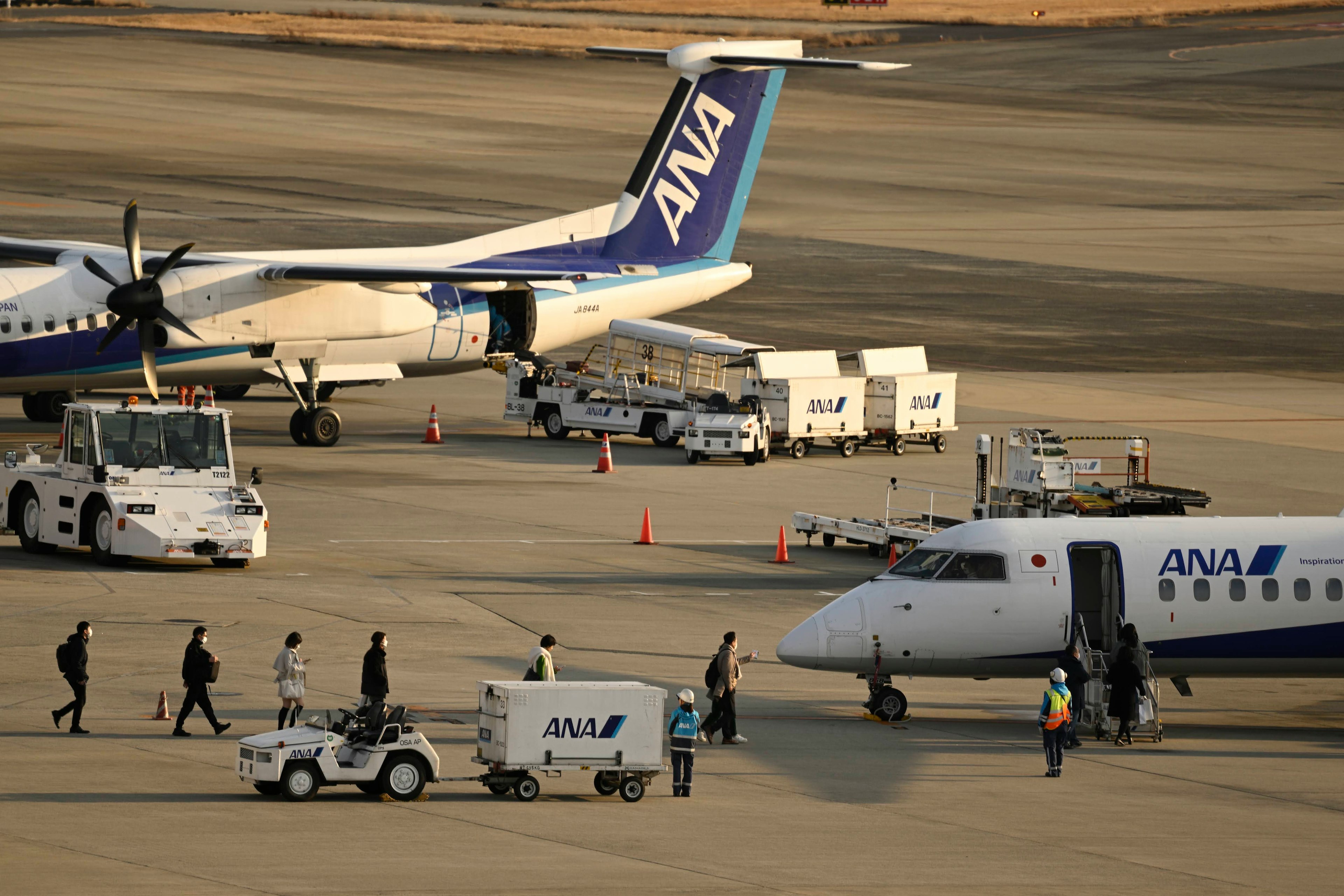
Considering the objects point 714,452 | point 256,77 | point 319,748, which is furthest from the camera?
point 256,77

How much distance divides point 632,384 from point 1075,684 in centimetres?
→ 2341

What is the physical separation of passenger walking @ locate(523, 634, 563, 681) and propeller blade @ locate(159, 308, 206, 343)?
62.8 feet

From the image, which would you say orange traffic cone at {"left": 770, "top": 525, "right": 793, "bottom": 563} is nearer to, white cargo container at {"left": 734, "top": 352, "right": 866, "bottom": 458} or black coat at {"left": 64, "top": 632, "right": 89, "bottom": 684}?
white cargo container at {"left": 734, "top": 352, "right": 866, "bottom": 458}

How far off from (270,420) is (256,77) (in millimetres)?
72432

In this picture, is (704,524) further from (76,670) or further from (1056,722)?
(76,670)

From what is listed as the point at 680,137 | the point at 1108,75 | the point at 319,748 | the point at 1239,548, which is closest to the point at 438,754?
the point at 319,748

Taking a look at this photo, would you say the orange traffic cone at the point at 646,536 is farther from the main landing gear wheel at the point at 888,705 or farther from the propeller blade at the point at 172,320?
the propeller blade at the point at 172,320

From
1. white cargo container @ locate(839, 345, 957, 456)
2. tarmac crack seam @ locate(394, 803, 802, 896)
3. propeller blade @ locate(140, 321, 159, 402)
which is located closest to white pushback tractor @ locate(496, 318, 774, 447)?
white cargo container @ locate(839, 345, 957, 456)

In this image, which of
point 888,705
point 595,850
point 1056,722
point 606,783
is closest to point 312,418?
point 888,705

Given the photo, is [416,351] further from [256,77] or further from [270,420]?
[256,77]

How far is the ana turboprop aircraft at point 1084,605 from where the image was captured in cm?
2478

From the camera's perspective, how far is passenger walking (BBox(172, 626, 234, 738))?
22.8 meters

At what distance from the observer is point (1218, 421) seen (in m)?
50.3

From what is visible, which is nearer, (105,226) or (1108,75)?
(105,226)
